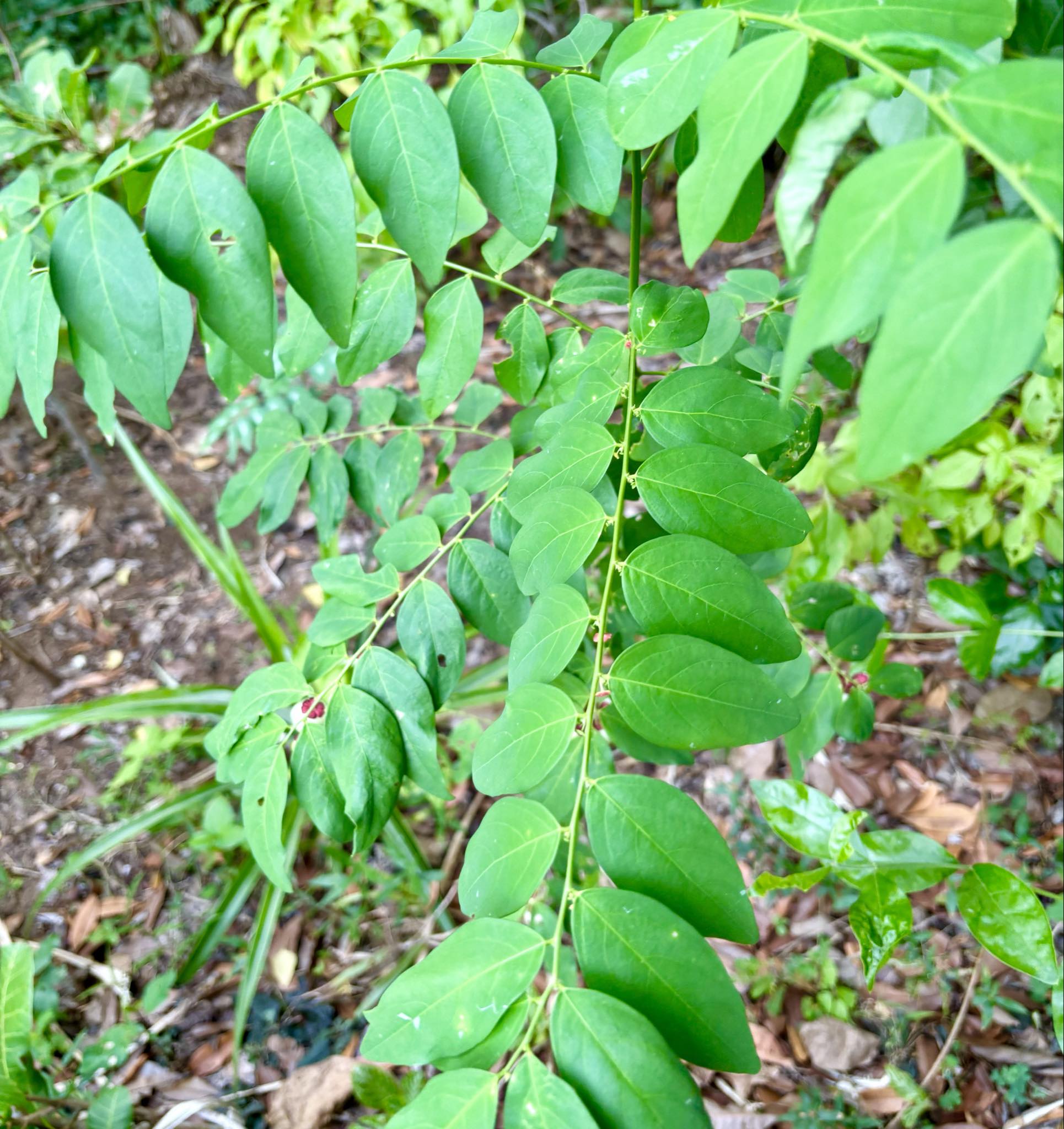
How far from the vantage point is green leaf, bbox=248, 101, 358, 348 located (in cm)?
66

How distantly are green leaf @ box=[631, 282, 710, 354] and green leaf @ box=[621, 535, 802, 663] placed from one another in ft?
0.86

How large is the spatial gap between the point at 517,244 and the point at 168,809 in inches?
63.6

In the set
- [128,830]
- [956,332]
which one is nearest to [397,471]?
[956,332]

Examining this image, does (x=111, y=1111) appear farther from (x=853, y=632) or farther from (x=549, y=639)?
(x=853, y=632)

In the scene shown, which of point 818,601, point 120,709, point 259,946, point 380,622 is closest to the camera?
point 380,622

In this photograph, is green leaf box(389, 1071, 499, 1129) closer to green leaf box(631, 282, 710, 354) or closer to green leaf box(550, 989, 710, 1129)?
green leaf box(550, 989, 710, 1129)

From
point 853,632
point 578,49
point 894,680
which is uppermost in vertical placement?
point 578,49

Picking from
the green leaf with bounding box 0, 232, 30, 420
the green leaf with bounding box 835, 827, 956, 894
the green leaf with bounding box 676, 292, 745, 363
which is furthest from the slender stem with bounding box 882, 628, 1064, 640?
the green leaf with bounding box 0, 232, 30, 420

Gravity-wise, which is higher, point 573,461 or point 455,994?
point 573,461

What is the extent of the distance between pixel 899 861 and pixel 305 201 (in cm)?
99

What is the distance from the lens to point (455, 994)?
1.83ft

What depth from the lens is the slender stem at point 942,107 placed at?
0.38 metres

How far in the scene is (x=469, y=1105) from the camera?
0.52m

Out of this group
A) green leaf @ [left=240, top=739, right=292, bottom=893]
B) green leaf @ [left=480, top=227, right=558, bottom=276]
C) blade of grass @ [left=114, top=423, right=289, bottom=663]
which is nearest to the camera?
green leaf @ [left=240, top=739, right=292, bottom=893]
